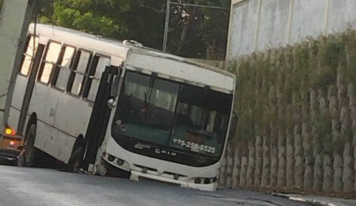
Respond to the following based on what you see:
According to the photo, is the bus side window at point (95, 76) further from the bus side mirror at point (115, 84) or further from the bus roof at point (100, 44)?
the bus side mirror at point (115, 84)

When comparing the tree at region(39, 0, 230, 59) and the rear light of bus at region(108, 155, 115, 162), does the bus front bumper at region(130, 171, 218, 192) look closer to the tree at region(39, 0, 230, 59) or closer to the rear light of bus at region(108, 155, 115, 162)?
the rear light of bus at region(108, 155, 115, 162)

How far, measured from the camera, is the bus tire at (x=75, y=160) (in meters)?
17.3

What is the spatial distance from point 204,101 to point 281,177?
19.1 feet

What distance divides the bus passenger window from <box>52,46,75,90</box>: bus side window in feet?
1.11

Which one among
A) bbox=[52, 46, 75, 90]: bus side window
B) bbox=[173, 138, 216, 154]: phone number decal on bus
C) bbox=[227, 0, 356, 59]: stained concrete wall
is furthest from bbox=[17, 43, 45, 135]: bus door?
bbox=[227, 0, 356, 59]: stained concrete wall

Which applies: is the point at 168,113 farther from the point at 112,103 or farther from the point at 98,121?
the point at 98,121

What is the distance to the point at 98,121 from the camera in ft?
55.6

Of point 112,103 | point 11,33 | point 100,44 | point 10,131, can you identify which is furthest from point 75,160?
point 11,33

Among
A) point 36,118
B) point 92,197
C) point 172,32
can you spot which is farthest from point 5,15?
point 172,32

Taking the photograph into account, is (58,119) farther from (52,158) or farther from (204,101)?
(204,101)

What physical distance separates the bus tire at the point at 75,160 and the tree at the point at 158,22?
2091 centimetres

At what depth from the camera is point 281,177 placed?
22.3 meters

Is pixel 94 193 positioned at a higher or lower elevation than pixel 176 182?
lower

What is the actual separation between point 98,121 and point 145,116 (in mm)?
949
